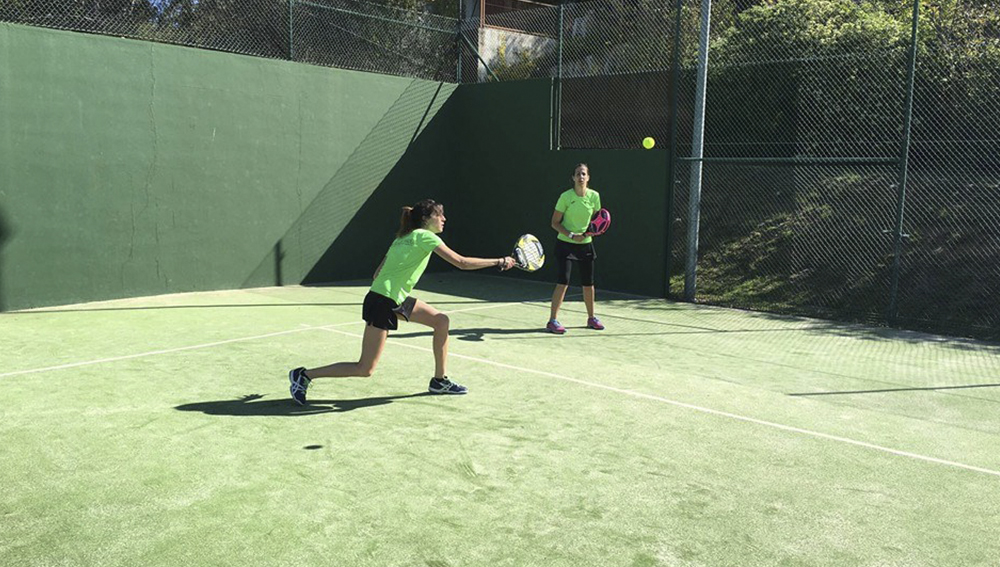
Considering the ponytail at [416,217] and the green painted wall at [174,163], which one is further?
the green painted wall at [174,163]

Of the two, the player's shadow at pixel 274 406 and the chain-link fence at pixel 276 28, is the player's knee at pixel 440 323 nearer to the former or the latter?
the player's shadow at pixel 274 406

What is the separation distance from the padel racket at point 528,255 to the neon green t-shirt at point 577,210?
228cm

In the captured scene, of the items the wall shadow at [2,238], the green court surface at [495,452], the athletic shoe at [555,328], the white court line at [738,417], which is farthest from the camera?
the wall shadow at [2,238]

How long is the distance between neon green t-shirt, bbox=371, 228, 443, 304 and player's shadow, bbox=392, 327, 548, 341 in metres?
2.60

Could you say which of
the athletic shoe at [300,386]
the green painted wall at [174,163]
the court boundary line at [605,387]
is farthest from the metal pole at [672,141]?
the athletic shoe at [300,386]

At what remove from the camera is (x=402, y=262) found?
226 inches

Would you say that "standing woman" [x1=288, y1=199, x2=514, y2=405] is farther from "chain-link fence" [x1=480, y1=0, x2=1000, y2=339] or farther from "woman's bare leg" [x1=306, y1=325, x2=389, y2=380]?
"chain-link fence" [x1=480, y1=0, x2=1000, y2=339]

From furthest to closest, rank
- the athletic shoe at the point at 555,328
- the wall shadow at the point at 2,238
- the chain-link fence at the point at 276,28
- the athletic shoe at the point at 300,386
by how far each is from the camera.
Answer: the chain-link fence at the point at 276,28
the wall shadow at the point at 2,238
the athletic shoe at the point at 555,328
the athletic shoe at the point at 300,386

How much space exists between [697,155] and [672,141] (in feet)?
1.59

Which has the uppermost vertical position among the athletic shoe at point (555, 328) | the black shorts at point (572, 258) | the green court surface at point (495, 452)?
the black shorts at point (572, 258)

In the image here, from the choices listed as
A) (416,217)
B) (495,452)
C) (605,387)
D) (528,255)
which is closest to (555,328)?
(605,387)

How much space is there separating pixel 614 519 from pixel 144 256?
8.36m

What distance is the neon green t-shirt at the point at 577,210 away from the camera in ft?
28.9

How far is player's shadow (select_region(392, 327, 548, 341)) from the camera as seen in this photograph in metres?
8.48
